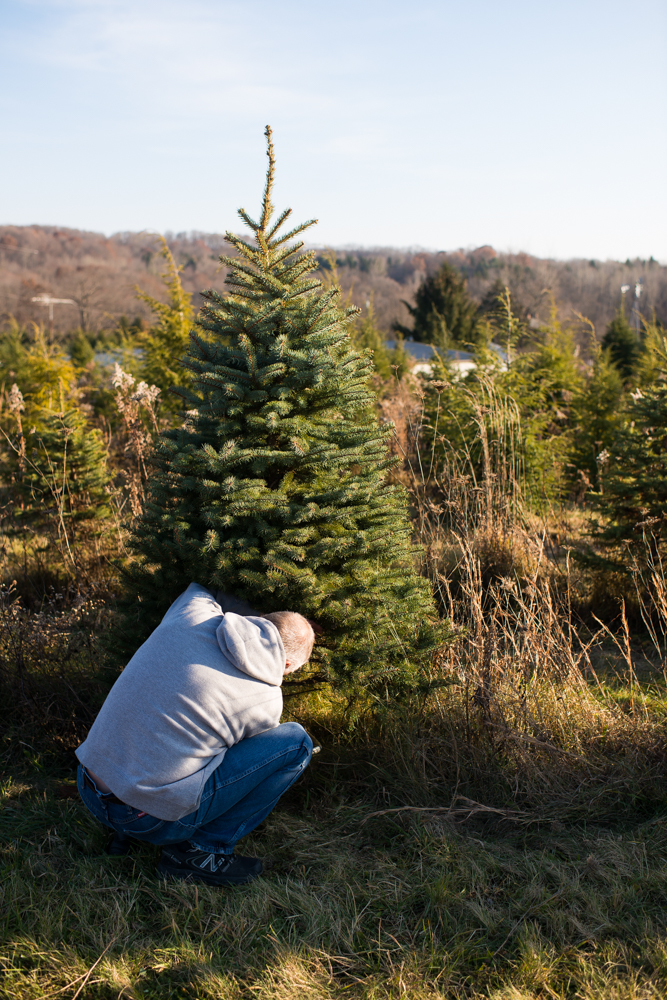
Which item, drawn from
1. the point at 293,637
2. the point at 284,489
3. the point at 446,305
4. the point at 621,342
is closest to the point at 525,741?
the point at 293,637

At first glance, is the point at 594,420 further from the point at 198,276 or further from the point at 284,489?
the point at 198,276

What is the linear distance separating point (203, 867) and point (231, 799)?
0.85 feet

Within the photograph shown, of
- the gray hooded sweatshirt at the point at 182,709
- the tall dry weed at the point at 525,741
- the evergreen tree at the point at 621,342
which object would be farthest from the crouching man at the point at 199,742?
the evergreen tree at the point at 621,342

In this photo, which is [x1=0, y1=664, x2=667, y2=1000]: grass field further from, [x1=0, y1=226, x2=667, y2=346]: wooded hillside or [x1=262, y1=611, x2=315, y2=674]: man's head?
[x1=0, y1=226, x2=667, y2=346]: wooded hillside

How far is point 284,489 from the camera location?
9.96 feet

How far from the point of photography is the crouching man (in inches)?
91.5

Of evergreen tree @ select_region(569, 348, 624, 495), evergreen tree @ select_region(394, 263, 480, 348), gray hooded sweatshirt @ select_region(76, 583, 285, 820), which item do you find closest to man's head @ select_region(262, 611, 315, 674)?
gray hooded sweatshirt @ select_region(76, 583, 285, 820)

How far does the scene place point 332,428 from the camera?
123 inches

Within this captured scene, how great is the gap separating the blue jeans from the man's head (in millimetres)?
273

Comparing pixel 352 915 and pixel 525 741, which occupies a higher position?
pixel 525 741

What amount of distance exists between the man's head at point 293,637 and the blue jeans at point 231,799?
0.27 metres

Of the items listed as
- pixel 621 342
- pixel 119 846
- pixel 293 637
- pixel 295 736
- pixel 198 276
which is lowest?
pixel 119 846

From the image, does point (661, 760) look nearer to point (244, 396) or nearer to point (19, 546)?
point (244, 396)

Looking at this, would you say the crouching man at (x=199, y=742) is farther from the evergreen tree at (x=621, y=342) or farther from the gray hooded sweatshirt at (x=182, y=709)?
the evergreen tree at (x=621, y=342)
